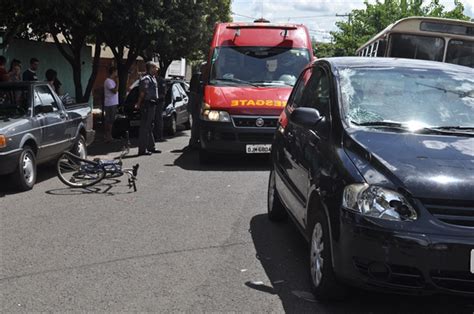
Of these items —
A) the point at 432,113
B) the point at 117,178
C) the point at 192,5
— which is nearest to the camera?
the point at 432,113

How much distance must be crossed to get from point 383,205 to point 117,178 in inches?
235

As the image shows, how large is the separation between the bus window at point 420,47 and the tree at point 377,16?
18.3 metres

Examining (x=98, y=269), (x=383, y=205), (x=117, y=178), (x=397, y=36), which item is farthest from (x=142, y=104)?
(x=383, y=205)

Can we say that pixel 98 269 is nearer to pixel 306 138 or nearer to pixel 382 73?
pixel 306 138

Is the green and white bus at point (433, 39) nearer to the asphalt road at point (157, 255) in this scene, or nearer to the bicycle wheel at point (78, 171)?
the asphalt road at point (157, 255)

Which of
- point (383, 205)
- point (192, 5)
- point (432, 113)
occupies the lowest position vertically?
point (383, 205)

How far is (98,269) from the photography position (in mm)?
4676

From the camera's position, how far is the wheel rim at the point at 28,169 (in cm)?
791

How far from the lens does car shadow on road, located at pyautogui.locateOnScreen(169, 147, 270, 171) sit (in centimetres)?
996

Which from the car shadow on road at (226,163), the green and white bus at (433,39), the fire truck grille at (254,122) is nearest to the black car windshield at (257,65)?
the fire truck grille at (254,122)

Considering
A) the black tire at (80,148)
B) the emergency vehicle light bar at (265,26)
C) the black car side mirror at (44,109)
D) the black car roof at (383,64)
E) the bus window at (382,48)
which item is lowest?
the black tire at (80,148)

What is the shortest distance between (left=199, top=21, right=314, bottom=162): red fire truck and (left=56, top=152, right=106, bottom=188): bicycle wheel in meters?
2.31

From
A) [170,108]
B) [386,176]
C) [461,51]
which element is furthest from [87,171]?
[461,51]

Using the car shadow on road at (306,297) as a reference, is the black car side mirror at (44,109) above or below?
above
